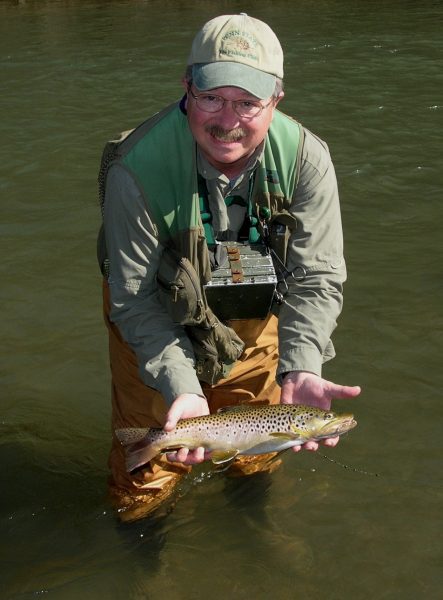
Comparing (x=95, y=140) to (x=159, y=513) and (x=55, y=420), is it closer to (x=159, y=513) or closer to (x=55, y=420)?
(x=55, y=420)

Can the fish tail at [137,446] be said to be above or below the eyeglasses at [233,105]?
below

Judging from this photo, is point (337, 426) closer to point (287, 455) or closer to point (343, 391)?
point (343, 391)

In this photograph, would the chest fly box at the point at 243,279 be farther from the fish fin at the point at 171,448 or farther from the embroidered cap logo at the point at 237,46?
the embroidered cap logo at the point at 237,46

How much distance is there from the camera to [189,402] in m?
3.75

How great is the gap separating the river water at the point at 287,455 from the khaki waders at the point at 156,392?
425 mm

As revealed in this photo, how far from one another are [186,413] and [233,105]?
4.51 ft

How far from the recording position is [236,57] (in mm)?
3531

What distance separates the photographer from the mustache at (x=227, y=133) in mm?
3572

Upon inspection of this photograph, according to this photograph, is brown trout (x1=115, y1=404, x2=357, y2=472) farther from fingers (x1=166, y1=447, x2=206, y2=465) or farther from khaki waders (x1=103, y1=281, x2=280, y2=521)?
khaki waders (x1=103, y1=281, x2=280, y2=521)

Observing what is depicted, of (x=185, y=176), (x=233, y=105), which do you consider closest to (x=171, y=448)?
(x=185, y=176)

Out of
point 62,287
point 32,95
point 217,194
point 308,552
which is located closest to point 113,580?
point 308,552

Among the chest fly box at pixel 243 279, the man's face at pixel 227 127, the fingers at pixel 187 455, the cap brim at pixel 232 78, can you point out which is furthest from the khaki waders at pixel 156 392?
the cap brim at pixel 232 78

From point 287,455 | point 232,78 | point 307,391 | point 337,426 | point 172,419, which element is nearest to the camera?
point 232,78

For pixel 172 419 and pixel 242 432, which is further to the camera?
pixel 242 432
